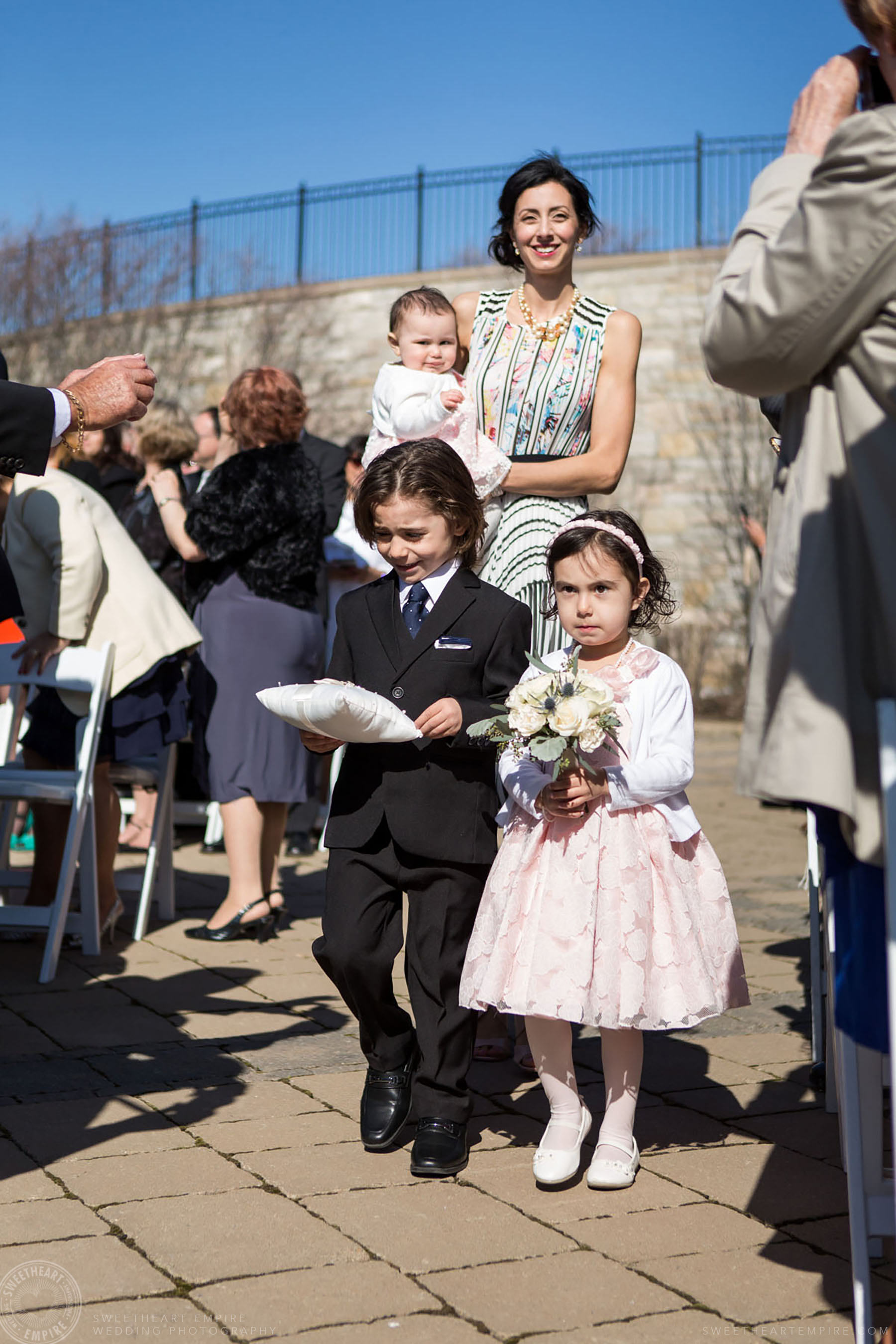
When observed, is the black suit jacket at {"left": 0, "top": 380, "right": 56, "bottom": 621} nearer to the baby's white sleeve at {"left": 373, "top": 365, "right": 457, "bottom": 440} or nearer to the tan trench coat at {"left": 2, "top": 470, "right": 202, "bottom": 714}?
the baby's white sleeve at {"left": 373, "top": 365, "right": 457, "bottom": 440}

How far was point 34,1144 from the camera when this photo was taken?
336 cm

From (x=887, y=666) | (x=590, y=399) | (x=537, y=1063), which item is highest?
(x=590, y=399)

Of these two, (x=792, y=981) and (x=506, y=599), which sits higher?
(x=506, y=599)

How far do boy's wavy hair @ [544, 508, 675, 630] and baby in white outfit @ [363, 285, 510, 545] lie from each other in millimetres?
422

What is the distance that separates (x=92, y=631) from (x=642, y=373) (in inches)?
570

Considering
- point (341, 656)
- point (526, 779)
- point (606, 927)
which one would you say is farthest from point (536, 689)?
point (341, 656)

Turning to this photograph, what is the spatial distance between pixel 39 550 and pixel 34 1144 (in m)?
2.51

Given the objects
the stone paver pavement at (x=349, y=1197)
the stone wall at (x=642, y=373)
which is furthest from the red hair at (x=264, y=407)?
the stone wall at (x=642, y=373)

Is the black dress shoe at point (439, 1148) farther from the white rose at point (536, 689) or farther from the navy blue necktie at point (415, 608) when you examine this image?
the navy blue necktie at point (415, 608)

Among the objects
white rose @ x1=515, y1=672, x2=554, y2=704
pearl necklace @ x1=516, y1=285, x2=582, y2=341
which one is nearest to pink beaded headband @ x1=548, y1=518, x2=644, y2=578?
white rose @ x1=515, y1=672, x2=554, y2=704

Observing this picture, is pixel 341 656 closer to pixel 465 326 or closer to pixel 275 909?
pixel 465 326

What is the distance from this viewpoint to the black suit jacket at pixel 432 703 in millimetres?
3379

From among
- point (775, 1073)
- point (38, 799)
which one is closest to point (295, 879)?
point (38, 799)

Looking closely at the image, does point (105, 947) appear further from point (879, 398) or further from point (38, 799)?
point (879, 398)
